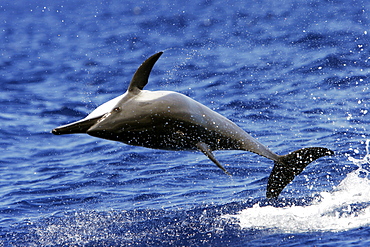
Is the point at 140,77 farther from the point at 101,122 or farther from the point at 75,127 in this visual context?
the point at 75,127

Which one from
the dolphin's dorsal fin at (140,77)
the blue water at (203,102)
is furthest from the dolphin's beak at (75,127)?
the blue water at (203,102)

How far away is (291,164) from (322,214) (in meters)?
1.13

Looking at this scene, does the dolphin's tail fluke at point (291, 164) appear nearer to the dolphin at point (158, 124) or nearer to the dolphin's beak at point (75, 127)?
the dolphin at point (158, 124)

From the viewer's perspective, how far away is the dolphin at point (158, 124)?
824cm

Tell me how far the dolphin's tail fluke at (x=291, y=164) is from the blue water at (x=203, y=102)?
0.64 m

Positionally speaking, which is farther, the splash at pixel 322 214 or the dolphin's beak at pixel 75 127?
the splash at pixel 322 214

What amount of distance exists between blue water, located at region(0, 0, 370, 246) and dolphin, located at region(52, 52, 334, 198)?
181cm

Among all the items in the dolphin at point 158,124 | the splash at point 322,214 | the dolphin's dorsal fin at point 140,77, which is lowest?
the splash at point 322,214

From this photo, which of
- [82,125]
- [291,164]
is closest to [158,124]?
[82,125]

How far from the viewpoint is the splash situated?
31.5 ft

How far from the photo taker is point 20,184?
14.2 m

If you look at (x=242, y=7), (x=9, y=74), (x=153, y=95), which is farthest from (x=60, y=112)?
(x=242, y=7)

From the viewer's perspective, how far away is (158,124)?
845cm

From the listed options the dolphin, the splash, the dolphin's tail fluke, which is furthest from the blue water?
the dolphin
